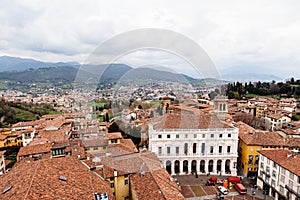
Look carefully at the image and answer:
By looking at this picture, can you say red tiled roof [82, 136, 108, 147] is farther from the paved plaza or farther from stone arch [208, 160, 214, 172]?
stone arch [208, 160, 214, 172]

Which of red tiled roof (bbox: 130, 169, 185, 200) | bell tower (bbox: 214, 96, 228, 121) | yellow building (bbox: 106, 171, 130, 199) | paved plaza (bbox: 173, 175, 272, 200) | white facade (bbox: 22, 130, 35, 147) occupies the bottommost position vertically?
paved plaza (bbox: 173, 175, 272, 200)

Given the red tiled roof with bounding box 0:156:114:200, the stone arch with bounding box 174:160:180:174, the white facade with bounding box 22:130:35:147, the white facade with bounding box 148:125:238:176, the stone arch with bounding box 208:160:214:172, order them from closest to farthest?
the red tiled roof with bounding box 0:156:114:200
the white facade with bounding box 148:125:238:176
the stone arch with bounding box 174:160:180:174
the stone arch with bounding box 208:160:214:172
the white facade with bounding box 22:130:35:147

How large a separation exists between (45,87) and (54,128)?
78.5m

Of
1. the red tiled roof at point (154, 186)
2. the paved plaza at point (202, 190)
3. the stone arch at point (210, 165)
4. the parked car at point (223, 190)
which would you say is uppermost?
the red tiled roof at point (154, 186)

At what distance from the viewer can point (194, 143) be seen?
23344mm

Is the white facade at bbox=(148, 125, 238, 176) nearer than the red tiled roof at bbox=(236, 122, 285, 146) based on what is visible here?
Yes

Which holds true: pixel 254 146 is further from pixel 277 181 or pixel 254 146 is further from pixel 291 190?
pixel 291 190

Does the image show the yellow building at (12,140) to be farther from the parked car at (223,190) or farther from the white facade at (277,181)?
the white facade at (277,181)

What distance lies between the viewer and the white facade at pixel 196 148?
2284 cm

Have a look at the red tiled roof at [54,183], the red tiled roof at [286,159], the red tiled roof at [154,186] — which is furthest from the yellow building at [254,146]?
the red tiled roof at [54,183]

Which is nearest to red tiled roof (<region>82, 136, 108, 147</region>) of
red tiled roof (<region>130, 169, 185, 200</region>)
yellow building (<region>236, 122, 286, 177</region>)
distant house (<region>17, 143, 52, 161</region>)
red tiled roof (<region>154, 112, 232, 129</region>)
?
distant house (<region>17, 143, 52, 161</region>)

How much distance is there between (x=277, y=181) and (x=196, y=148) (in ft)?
26.6

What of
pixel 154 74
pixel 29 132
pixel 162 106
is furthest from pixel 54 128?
pixel 154 74

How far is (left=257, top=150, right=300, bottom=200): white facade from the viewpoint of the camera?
15.9 m
